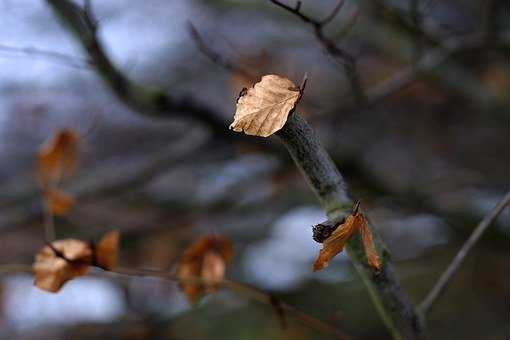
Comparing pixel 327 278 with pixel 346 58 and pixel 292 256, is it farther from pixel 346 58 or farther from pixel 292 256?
pixel 346 58

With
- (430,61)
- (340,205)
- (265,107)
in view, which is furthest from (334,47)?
(430,61)

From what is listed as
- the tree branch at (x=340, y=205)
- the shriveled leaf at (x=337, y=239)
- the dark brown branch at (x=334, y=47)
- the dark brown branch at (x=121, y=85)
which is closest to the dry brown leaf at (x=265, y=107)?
the tree branch at (x=340, y=205)

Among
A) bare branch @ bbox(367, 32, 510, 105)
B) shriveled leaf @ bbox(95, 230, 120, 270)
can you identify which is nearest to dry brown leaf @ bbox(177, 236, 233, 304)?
shriveled leaf @ bbox(95, 230, 120, 270)

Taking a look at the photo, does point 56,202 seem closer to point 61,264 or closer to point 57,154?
point 57,154

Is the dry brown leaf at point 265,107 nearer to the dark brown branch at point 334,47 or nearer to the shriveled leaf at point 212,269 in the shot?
the dark brown branch at point 334,47

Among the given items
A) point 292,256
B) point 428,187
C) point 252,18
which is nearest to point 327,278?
point 292,256

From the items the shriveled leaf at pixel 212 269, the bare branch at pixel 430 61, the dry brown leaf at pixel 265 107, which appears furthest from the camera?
the bare branch at pixel 430 61

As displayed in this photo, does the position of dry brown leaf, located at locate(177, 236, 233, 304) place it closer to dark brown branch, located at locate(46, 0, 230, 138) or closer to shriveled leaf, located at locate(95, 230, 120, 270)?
shriveled leaf, located at locate(95, 230, 120, 270)
